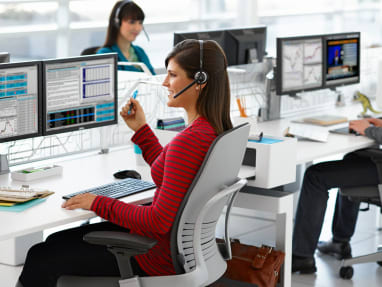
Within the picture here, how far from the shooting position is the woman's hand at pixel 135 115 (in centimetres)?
274

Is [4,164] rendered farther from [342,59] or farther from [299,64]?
[342,59]

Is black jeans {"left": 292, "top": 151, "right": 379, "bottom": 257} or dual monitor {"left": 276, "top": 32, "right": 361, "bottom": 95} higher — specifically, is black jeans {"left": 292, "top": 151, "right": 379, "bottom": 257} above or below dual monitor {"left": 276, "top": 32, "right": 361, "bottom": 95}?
below

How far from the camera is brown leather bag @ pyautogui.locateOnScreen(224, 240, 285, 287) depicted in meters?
2.75

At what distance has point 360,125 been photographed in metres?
3.70

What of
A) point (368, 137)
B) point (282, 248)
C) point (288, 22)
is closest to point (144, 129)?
point (282, 248)

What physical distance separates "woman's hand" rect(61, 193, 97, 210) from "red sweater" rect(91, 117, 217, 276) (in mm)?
27

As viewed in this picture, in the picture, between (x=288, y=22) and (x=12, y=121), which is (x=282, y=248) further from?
(x=288, y=22)

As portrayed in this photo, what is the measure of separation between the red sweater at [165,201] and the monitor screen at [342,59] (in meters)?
2.14

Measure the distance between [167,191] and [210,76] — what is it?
1.34ft

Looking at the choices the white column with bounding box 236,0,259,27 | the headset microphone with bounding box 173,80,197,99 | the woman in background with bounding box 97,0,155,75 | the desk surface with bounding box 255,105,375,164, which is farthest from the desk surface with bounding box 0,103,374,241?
the white column with bounding box 236,0,259,27

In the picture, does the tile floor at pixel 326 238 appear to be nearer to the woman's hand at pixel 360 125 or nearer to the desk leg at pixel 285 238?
Answer: the desk leg at pixel 285 238

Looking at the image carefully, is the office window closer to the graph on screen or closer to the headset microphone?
the graph on screen

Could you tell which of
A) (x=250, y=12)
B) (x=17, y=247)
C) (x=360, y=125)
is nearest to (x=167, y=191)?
(x=17, y=247)

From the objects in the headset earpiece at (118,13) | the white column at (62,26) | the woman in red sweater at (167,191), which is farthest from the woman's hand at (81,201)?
the white column at (62,26)
